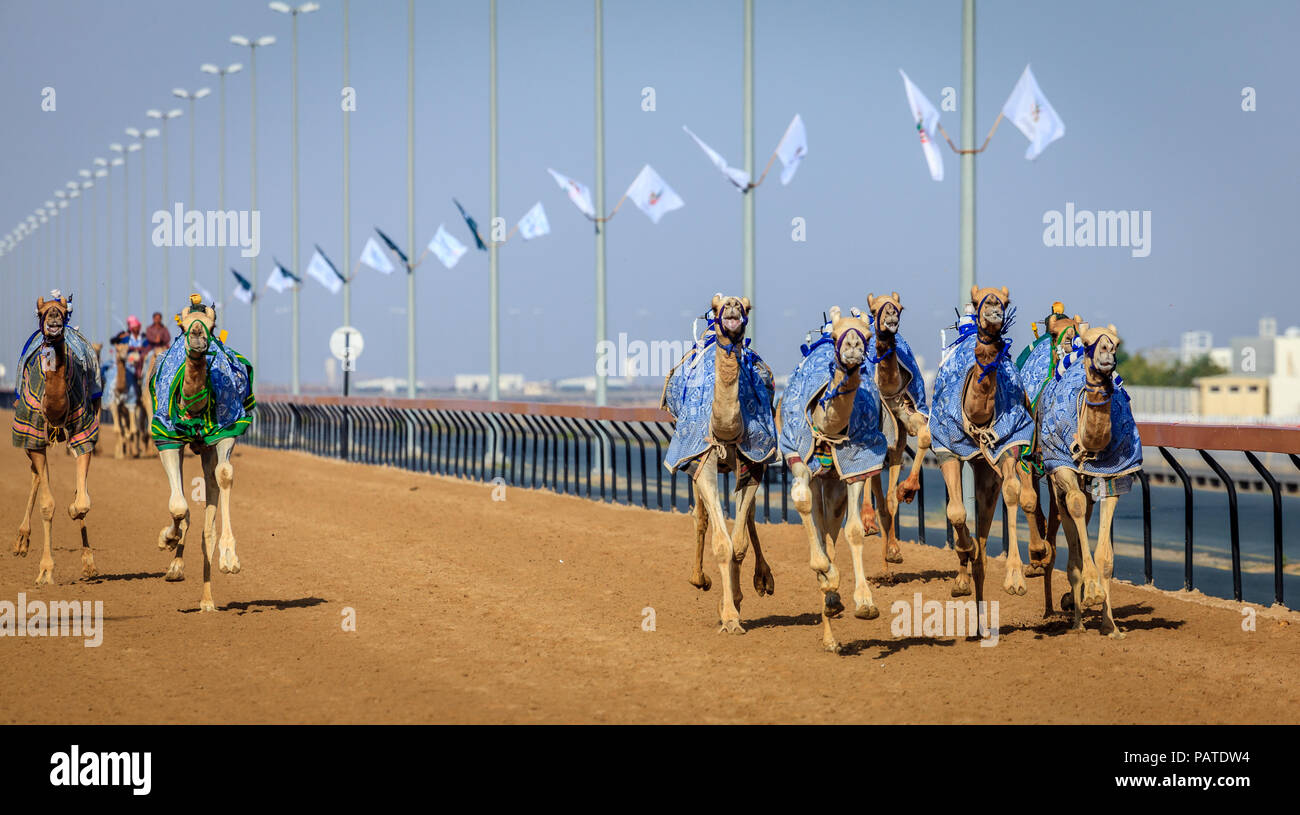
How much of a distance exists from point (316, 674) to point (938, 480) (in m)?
54.4

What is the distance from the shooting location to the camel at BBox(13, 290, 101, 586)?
43.0ft

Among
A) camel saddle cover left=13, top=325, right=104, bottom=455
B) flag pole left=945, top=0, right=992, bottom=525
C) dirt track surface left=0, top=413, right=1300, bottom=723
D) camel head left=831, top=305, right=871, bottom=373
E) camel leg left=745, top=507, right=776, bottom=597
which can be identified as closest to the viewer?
dirt track surface left=0, top=413, right=1300, bottom=723

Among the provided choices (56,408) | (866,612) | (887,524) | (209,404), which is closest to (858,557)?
(866,612)

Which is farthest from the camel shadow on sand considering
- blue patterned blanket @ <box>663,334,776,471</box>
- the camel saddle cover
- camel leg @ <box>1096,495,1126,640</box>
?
camel leg @ <box>1096,495,1126,640</box>

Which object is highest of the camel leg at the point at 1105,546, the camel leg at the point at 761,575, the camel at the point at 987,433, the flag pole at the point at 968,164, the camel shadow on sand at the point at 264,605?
the flag pole at the point at 968,164

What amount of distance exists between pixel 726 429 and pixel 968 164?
8532 millimetres

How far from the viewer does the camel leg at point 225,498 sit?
1147cm

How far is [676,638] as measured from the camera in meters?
10.6

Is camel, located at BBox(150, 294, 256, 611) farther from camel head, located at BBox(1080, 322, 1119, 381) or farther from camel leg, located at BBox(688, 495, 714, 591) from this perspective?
camel head, located at BBox(1080, 322, 1119, 381)

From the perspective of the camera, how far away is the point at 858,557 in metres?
10.0

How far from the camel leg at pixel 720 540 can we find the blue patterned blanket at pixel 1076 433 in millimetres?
2261

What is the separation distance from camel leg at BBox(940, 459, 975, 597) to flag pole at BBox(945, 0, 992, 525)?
18.7 feet

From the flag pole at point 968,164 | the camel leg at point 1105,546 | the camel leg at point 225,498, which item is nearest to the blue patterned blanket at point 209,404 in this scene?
the camel leg at point 225,498

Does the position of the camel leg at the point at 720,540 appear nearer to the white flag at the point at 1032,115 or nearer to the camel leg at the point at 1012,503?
the camel leg at the point at 1012,503
